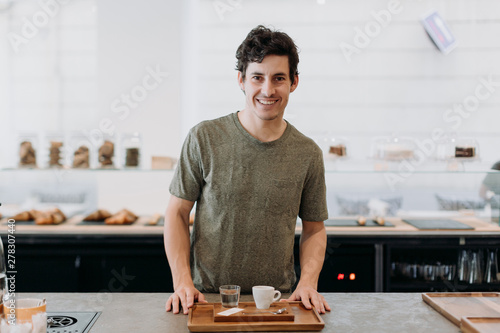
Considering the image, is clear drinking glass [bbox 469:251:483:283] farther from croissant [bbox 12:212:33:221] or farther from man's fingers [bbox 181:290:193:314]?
croissant [bbox 12:212:33:221]

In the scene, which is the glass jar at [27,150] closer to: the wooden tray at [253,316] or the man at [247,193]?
the man at [247,193]

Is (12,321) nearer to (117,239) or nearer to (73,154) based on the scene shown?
(117,239)

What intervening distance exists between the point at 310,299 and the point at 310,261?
0.29 metres

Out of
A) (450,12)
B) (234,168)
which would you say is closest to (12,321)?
(234,168)

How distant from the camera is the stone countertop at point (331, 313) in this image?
1528 mm

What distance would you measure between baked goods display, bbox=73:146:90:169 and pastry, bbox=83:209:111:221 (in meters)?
0.32

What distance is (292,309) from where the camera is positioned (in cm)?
167

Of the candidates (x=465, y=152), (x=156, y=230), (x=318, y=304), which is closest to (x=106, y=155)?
(x=156, y=230)

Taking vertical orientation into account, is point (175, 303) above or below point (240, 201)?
below

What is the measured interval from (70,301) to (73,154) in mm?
1681

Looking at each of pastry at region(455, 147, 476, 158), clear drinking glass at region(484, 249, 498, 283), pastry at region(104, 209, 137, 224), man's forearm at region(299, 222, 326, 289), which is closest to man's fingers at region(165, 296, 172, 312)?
man's forearm at region(299, 222, 326, 289)

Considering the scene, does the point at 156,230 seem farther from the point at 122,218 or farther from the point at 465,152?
the point at 465,152

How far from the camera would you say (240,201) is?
1978 mm

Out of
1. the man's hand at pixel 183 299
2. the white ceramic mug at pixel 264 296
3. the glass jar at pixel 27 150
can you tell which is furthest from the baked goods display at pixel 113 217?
the white ceramic mug at pixel 264 296
